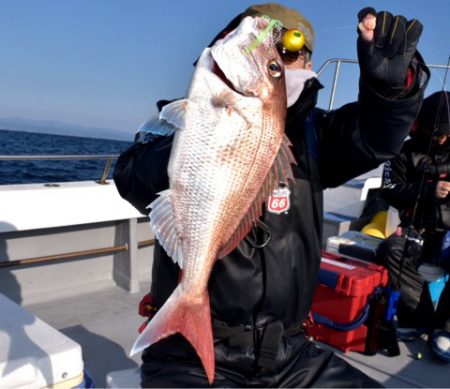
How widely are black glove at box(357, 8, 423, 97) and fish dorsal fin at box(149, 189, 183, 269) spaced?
0.84 metres

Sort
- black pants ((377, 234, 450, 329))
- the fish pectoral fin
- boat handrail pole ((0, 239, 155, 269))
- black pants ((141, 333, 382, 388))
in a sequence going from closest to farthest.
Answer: the fish pectoral fin
black pants ((141, 333, 382, 388))
black pants ((377, 234, 450, 329))
boat handrail pole ((0, 239, 155, 269))

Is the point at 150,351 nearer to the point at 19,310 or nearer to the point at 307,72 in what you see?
the point at 19,310

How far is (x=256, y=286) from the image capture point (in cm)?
203

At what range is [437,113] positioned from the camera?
4.19 metres

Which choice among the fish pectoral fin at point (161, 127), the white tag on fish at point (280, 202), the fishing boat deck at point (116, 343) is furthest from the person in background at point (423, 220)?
the fish pectoral fin at point (161, 127)

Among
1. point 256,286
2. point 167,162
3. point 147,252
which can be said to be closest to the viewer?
point 167,162

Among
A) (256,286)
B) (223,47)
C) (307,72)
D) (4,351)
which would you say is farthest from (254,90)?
(4,351)

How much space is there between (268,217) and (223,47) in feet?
2.47

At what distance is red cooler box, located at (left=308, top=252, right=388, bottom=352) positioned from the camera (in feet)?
12.4

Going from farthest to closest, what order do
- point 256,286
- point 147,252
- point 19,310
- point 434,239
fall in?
point 147,252 → point 434,239 → point 19,310 → point 256,286

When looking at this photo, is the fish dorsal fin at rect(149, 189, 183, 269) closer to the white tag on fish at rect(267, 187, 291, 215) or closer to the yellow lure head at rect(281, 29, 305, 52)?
the white tag on fish at rect(267, 187, 291, 215)

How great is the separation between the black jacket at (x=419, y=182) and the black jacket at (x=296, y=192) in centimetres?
245

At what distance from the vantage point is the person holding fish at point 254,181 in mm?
1636

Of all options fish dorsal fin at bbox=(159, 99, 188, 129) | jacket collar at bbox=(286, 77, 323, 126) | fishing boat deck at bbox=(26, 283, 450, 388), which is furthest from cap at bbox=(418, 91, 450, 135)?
fish dorsal fin at bbox=(159, 99, 188, 129)
